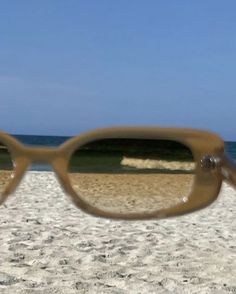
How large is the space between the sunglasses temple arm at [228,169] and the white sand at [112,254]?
1.23m

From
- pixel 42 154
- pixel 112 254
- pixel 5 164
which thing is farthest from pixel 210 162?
pixel 112 254

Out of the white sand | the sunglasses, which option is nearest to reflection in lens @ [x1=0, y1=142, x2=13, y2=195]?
the sunglasses

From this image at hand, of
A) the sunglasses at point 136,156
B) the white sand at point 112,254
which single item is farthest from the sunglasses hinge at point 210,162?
the white sand at point 112,254

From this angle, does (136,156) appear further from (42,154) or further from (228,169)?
(228,169)

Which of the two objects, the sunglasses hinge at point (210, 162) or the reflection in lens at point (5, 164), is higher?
the sunglasses hinge at point (210, 162)

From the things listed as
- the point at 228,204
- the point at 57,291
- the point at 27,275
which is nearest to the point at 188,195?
the point at 57,291

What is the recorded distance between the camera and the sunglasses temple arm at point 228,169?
1849 millimetres

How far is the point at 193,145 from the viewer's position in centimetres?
190

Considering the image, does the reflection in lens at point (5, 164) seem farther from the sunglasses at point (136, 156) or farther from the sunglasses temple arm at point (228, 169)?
the sunglasses temple arm at point (228, 169)

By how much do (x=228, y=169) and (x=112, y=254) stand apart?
3814 millimetres

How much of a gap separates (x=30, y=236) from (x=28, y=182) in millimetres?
7569

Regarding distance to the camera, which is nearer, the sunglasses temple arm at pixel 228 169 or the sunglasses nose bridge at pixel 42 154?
the sunglasses temple arm at pixel 228 169

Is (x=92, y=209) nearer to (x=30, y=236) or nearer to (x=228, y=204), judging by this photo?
(x=30, y=236)

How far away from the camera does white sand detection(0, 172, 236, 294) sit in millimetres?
4504
